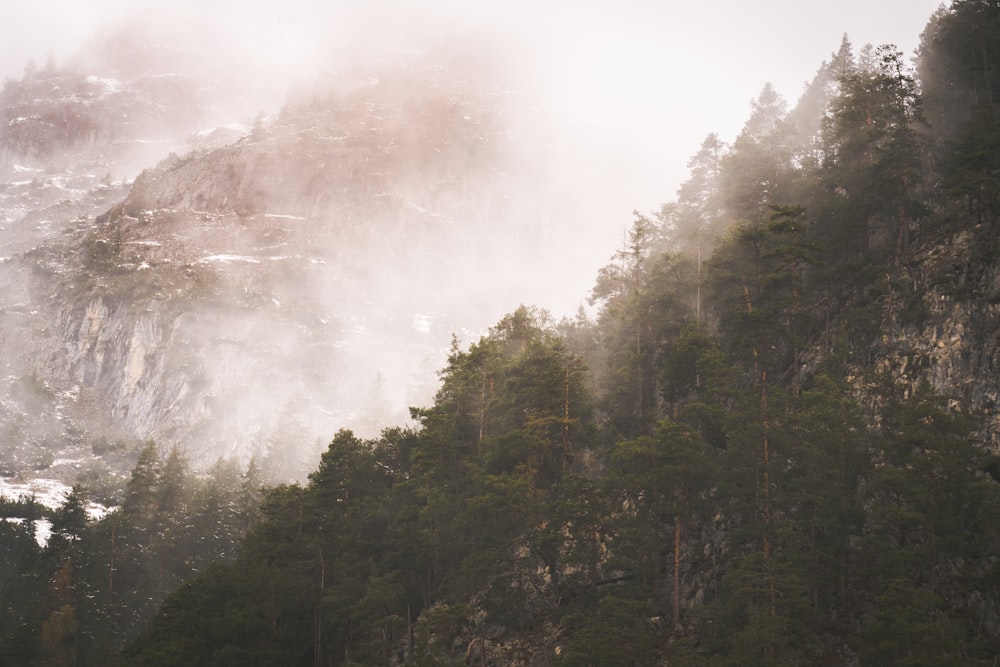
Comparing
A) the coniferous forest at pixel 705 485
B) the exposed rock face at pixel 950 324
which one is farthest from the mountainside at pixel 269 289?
the exposed rock face at pixel 950 324

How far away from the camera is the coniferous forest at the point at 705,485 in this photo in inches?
1101

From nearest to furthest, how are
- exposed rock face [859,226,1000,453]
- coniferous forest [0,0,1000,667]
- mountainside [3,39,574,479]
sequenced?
coniferous forest [0,0,1000,667] < exposed rock face [859,226,1000,453] < mountainside [3,39,574,479]

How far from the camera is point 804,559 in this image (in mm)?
28422

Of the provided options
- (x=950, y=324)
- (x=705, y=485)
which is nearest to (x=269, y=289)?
(x=705, y=485)

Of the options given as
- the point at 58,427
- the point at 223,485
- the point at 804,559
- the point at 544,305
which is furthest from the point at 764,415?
the point at 544,305

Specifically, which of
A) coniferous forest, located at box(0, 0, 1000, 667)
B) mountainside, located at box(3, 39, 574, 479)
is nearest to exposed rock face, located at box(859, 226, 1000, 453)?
coniferous forest, located at box(0, 0, 1000, 667)

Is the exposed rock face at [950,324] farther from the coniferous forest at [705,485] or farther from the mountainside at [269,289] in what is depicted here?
the mountainside at [269,289]

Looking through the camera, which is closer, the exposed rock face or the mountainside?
the exposed rock face

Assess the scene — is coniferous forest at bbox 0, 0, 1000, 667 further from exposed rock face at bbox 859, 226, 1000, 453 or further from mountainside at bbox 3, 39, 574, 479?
mountainside at bbox 3, 39, 574, 479

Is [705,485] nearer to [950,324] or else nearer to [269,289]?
[950,324]

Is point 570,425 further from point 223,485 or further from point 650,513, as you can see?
point 223,485

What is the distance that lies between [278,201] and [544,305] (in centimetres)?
6105

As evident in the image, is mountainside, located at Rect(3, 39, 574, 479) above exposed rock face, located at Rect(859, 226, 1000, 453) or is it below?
above

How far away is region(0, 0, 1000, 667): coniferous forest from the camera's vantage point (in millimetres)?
27969
